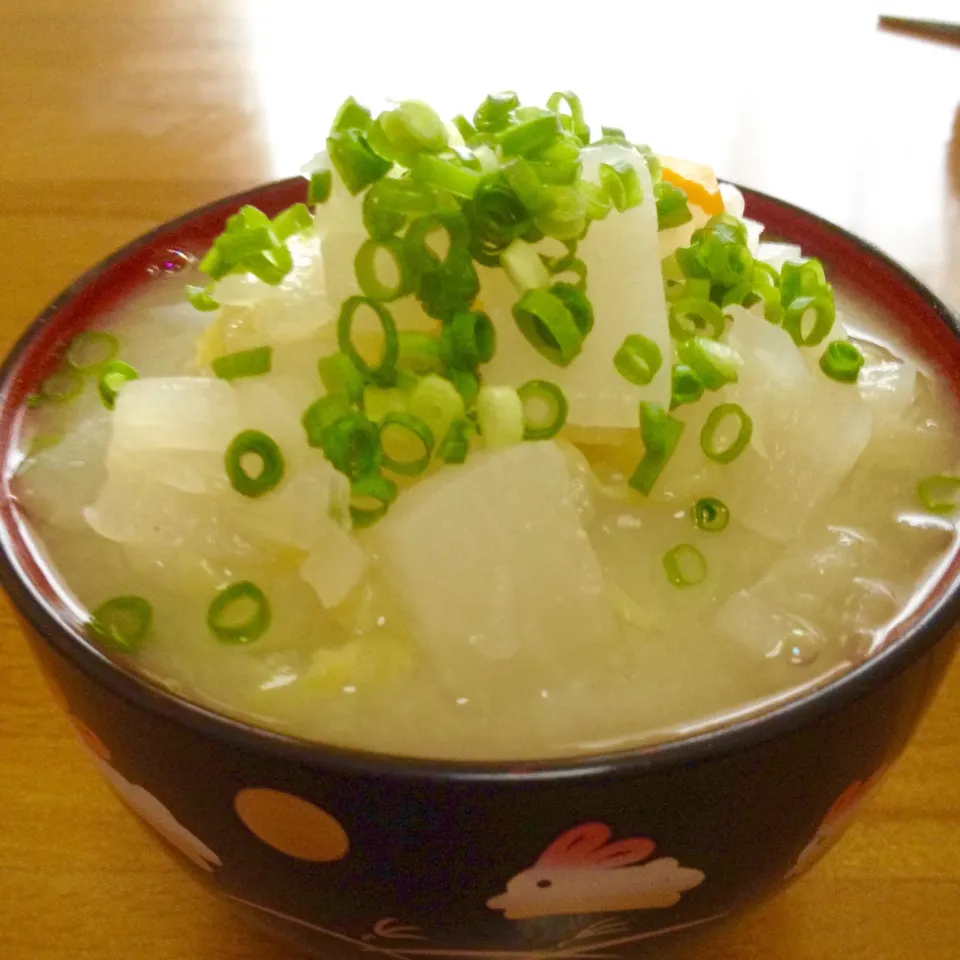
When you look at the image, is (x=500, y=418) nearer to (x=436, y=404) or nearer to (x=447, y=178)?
(x=436, y=404)

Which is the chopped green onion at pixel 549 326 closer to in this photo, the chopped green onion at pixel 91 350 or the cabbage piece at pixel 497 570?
the cabbage piece at pixel 497 570

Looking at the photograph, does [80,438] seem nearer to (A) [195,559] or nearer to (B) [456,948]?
(A) [195,559]

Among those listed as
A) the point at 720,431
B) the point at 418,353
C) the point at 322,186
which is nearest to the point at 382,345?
the point at 418,353

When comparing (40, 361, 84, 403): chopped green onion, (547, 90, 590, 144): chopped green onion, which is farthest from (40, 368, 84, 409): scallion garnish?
(547, 90, 590, 144): chopped green onion

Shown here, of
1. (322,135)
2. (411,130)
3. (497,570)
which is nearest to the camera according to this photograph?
(497,570)

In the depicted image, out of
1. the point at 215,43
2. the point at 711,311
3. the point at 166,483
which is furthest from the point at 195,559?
the point at 215,43

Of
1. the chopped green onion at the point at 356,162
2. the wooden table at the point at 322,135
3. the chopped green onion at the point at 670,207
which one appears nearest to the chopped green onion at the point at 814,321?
the chopped green onion at the point at 670,207
